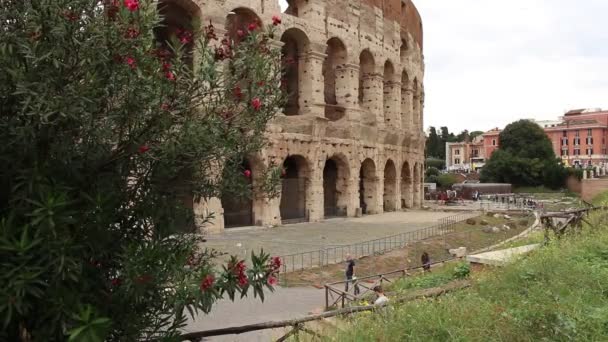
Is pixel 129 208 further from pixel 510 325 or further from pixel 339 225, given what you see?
pixel 339 225

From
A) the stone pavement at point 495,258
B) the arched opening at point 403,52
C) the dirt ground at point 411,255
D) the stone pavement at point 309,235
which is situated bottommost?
the dirt ground at point 411,255

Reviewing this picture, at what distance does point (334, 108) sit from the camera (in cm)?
2598

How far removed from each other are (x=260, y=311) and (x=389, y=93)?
20.9 meters

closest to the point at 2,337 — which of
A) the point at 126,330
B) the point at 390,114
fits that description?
the point at 126,330

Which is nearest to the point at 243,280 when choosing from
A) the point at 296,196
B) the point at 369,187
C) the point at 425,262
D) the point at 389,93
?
the point at 425,262

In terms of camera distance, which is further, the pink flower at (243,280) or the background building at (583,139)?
the background building at (583,139)

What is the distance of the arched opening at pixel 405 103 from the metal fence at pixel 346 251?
12.4 meters

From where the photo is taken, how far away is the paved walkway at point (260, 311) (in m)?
8.28

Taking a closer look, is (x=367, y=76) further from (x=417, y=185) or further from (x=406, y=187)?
(x=417, y=185)

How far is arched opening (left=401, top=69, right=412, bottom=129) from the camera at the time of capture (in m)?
30.8

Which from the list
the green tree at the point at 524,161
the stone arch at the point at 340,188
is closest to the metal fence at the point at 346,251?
the stone arch at the point at 340,188

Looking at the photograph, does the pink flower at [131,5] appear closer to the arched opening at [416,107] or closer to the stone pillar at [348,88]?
the stone pillar at [348,88]

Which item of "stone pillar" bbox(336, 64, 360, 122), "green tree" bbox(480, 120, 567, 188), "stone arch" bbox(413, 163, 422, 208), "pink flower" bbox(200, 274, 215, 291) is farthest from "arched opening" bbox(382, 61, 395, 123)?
"green tree" bbox(480, 120, 567, 188)

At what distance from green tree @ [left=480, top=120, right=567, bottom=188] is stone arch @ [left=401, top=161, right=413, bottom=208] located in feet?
92.9
